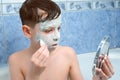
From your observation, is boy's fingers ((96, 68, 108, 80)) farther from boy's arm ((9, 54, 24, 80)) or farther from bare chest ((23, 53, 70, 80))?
boy's arm ((9, 54, 24, 80))

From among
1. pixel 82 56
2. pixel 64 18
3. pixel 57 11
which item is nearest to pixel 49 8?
pixel 57 11

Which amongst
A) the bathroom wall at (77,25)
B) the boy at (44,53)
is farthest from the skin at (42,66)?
the bathroom wall at (77,25)

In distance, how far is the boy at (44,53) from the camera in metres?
0.95

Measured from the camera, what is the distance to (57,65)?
107cm

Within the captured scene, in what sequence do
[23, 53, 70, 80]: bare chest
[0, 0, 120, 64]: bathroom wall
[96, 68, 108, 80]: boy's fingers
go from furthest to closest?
[0, 0, 120, 64]: bathroom wall
[23, 53, 70, 80]: bare chest
[96, 68, 108, 80]: boy's fingers

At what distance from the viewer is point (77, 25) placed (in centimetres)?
136

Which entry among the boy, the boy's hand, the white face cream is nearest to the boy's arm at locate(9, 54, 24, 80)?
the boy

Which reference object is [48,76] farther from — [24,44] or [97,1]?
[97,1]

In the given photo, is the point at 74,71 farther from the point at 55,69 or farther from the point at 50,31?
the point at 50,31

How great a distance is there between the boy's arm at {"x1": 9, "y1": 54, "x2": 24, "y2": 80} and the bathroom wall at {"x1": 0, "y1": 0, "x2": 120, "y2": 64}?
0.10m

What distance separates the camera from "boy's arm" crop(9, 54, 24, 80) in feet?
3.43

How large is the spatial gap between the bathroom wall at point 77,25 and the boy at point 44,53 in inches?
4.3

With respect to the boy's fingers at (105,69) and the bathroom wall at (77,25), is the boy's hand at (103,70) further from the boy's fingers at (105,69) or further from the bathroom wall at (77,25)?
the bathroom wall at (77,25)

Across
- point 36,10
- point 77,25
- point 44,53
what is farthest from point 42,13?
point 77,25
